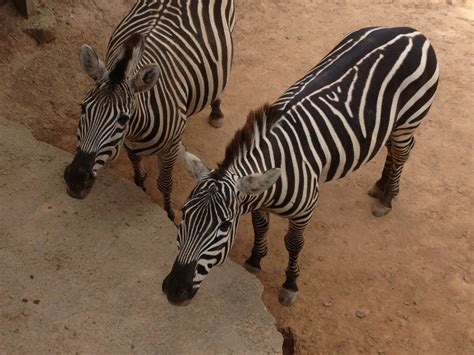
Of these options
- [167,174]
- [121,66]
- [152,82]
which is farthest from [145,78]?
[167,174]

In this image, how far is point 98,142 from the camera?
15.5 ft

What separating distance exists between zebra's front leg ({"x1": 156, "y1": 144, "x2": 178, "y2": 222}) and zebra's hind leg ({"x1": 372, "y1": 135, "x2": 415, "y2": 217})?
2.56 metres

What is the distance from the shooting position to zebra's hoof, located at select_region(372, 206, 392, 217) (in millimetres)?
7004

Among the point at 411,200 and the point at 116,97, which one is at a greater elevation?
the point at 116,97

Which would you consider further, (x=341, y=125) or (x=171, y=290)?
(x=341, y=125)

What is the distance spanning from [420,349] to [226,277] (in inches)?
88.6

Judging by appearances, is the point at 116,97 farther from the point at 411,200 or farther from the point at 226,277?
the point at 411,200

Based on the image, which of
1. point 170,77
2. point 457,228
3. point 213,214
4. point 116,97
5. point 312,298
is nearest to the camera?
point 213,214

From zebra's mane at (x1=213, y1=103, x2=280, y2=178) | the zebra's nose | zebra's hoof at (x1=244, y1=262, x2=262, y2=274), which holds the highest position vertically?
zebra's mane at (x1=213, y1=103, x2=280, y2=178)

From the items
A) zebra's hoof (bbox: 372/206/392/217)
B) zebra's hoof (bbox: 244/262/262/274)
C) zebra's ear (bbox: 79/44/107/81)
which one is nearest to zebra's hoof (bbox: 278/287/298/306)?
zebra's hoof (bbox: 244/262/262/274)

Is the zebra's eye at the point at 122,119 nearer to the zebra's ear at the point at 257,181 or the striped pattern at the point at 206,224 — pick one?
the striped pattern at the point at 206,224

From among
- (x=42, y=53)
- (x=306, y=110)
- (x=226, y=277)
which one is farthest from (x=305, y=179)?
(x=42, y=53)

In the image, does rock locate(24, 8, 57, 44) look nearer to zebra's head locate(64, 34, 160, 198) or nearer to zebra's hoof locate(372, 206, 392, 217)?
zebra's head locate(64, 34, 160, 198)

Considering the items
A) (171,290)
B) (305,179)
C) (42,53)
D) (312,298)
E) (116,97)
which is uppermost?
(116,97)
